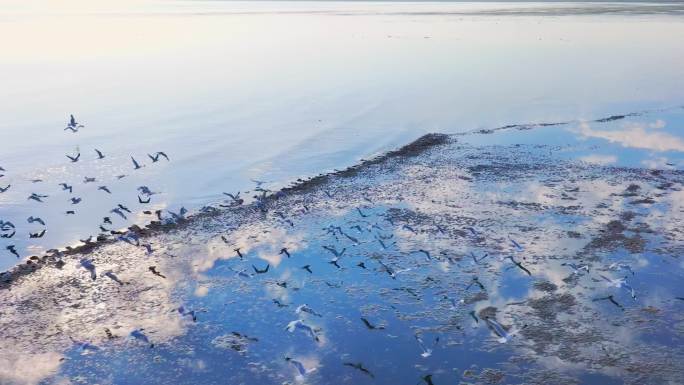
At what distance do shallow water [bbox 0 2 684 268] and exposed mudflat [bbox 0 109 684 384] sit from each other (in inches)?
131

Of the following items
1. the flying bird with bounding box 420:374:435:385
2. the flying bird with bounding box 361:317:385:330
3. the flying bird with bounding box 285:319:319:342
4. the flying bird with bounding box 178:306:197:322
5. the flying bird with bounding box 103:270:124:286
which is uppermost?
the flying bird with bounding box 103:270:124:286

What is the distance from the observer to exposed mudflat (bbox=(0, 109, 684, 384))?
12.7 metres

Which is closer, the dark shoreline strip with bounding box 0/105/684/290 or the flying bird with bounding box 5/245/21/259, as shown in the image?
the dark shoreline strip with bounding box 0/105/684/290

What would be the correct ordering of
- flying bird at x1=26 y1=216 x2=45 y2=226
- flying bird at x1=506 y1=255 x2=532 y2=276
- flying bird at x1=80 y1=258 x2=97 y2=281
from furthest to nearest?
flying bird at x1=26 y1=216 x2=45 y2=226
flying bird at x1=80 y1=258 x2=97 y2=281
flying bird at x1=506 y1=255 x2=532 y2=276

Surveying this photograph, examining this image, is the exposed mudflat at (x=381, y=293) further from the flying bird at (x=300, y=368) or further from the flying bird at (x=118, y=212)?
the flying bird at (x=118, y=212)

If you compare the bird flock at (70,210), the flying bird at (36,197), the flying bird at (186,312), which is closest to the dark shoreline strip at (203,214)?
the bird flock at (70,210)

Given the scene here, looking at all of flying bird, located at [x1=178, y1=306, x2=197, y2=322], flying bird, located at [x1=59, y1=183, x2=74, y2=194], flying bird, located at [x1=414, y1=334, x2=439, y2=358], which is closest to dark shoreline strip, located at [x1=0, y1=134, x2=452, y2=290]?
flying bird, located at [x1=178, y1=306, x2=197, y2=322]

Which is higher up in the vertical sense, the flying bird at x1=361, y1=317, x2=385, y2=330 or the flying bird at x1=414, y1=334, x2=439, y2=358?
the flying bird at x1=361, y1=317, x2=385, y2=330

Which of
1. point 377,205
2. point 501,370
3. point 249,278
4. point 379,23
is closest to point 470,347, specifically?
point 501,370

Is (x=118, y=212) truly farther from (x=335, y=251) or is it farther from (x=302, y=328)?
(x=302, y=328)

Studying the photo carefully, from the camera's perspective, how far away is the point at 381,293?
605 inches

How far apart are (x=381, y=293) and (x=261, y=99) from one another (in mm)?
27174

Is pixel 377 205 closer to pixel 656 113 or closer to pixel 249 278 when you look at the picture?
pixel 249 278

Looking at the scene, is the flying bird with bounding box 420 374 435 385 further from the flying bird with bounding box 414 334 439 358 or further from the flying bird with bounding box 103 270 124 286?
the flying bird with bounding box 103 270 124 286
